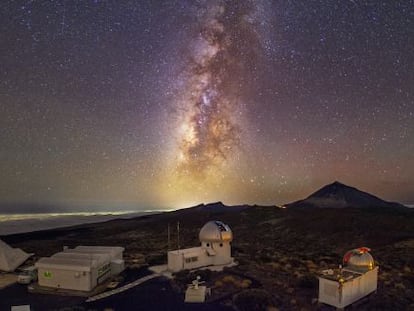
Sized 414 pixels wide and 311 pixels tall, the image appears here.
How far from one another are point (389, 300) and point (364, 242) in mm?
36908

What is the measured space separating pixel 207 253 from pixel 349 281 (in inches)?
518

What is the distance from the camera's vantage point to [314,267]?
34.8m

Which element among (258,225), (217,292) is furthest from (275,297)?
(258,225)

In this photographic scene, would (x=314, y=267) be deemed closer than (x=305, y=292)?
No

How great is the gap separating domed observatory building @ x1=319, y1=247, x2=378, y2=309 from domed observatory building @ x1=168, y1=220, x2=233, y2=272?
11.2 meters

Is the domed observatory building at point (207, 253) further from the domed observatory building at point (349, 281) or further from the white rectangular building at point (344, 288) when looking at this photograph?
the white rectangular building at point (344, 288)

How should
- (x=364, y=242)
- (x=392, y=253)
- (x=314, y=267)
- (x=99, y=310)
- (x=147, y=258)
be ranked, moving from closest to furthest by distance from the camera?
(x=99, y=310) → (x=314, y=267) → (x=147, y=258) → (x=392, y=253) → (x=364, y=242)

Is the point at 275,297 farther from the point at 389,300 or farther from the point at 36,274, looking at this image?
the point at 36,274

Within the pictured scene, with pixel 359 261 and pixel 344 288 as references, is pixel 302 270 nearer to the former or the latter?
pixel 359 261

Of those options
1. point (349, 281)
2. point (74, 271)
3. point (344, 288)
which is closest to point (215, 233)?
point (74, 271)

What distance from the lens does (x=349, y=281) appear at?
76.2 ft

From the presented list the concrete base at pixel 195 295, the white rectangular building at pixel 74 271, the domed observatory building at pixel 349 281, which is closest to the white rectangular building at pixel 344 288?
the domed observatory building at pixel 349 281

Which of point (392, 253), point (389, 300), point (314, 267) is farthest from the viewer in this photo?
point (392, 253)

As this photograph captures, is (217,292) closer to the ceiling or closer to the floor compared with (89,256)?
closer to the floor
